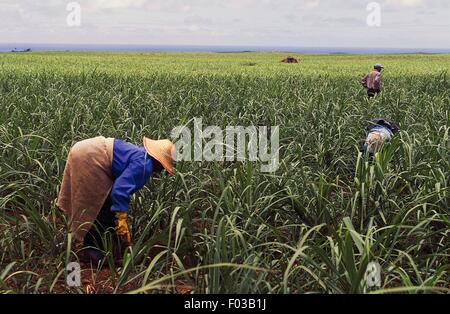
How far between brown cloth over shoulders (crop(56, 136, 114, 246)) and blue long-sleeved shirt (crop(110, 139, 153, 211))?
5 cm

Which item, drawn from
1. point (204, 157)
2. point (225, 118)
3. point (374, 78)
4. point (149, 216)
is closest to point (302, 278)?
point (149, 216)

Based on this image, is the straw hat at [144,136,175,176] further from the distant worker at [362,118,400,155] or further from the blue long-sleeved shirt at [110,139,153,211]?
the distant worker at [362,118,400,155]

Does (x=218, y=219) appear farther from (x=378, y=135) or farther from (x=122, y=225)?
(x=378, y=135)

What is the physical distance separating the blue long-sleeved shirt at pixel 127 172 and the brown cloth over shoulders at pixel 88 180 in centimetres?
5

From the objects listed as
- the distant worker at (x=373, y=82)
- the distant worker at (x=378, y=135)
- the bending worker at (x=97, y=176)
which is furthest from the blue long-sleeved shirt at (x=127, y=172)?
the distant worker at (x=373, y=82)

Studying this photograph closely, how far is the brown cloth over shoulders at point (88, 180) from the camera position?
10.3ft

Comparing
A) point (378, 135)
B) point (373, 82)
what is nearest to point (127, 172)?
point (378, 135)

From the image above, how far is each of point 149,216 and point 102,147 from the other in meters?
0.55

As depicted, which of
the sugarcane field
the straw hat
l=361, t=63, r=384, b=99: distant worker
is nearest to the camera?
the sugarcane field

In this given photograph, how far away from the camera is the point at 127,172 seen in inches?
118

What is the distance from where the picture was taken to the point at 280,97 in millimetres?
8758

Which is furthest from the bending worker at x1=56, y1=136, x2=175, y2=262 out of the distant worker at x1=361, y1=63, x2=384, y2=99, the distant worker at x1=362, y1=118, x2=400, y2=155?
the distant worker at x1=361, y1=63, x2=384, y2=99

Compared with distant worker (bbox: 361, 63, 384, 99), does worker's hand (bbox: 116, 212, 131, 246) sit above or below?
below

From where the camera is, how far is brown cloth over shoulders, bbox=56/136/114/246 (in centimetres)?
315
